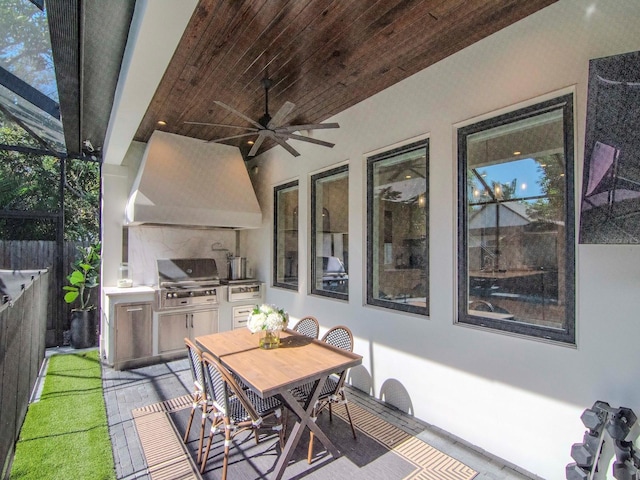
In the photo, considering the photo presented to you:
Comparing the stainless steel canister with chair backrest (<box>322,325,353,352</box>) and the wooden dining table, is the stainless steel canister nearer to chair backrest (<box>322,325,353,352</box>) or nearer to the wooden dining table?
the wooden dining table

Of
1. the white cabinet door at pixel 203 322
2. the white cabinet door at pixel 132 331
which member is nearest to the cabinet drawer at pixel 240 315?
the white cabinet door at pixel 203 322

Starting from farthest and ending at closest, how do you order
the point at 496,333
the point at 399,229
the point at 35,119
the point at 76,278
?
1. the point at 76,278
2. the point at 35,119
3. the point at 399,229
4. the point at 496,333

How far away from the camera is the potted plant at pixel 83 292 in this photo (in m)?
4.94

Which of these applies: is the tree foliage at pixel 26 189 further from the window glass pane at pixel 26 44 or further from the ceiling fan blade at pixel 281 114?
the ceiling fan blade at pixel 281 114

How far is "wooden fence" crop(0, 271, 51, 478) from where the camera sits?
2.09m

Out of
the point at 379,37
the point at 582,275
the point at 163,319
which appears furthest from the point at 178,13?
the point at 163,319

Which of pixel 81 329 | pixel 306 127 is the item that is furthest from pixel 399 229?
pixel 81 329

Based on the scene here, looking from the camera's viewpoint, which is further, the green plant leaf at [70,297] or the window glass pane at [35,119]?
the green plant leaf at [70,297]

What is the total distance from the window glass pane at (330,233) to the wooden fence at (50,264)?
394 cm

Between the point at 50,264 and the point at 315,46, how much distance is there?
16.9 ft

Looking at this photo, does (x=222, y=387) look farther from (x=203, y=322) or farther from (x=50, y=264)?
(x=50, y=264)

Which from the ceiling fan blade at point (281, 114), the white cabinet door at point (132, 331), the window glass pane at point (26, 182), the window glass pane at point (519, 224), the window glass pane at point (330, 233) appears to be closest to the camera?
the window glass pane at point (519, 224)

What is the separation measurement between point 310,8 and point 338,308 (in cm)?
293

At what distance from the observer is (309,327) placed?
141 inches
